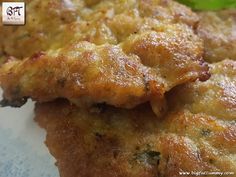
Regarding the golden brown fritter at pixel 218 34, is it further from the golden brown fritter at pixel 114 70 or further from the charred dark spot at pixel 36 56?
the charred dark spot at pixel 36 56

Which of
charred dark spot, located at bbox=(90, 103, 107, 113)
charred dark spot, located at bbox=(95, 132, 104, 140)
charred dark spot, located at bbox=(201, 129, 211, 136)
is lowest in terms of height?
charred dark spot, located at bbox=(95, 132, 104, 140)

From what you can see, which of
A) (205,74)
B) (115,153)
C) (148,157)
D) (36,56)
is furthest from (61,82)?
(205,74)

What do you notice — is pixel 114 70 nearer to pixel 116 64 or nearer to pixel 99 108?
pixel 116 64

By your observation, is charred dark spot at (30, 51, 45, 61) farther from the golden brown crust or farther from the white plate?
the white plate

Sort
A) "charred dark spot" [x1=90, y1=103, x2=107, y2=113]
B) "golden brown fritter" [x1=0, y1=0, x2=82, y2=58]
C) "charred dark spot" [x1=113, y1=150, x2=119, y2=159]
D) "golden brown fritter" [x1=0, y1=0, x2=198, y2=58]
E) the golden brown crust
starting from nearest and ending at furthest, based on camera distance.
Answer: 1. the golden brown crust
2. "charred dark spot" [x1=113, y1=150, x2=119, y2=159]
3. "charred dark spot" [x1=90, y1=103, x2=107, y2=113]
4. "golden brown fritter" [x1=0, y1=0, x2=198, y2=58]
5. "golden brown fritter" [x1=0, y1=0, x2=82, y2=58]

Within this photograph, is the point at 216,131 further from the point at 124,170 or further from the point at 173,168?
the point at 124,170

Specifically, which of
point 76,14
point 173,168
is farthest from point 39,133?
point 173,168

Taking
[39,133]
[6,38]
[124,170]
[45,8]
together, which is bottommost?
[39,133]

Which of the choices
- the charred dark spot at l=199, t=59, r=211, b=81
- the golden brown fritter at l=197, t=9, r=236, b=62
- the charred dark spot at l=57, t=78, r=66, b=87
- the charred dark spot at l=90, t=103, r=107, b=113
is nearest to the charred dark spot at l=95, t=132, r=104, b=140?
the charred dark spot at l=90, t=103, r=107, b=113
